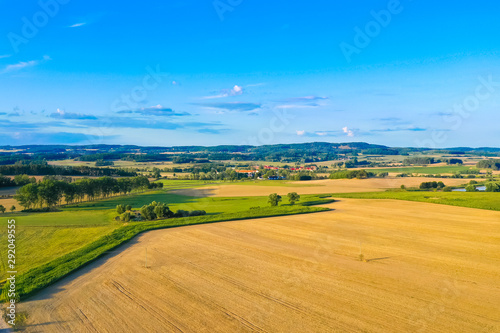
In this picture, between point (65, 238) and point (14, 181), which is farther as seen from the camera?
point (14, 181)

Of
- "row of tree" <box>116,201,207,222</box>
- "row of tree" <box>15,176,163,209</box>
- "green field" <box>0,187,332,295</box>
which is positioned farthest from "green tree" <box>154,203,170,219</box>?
"row of tree" <box>15,176,163,209</box>

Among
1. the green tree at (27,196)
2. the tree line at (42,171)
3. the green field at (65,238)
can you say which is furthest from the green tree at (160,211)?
the tree line at (42,171)

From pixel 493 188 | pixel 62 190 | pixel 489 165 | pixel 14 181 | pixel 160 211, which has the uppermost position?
pixel 489 165

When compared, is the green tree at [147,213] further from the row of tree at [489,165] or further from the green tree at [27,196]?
the row of tree at [489,165]

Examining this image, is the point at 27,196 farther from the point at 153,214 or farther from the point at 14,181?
the point at 14,181

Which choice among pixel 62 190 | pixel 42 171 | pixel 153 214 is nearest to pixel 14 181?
pixel 42 171

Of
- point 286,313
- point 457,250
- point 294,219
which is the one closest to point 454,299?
point 286,313
